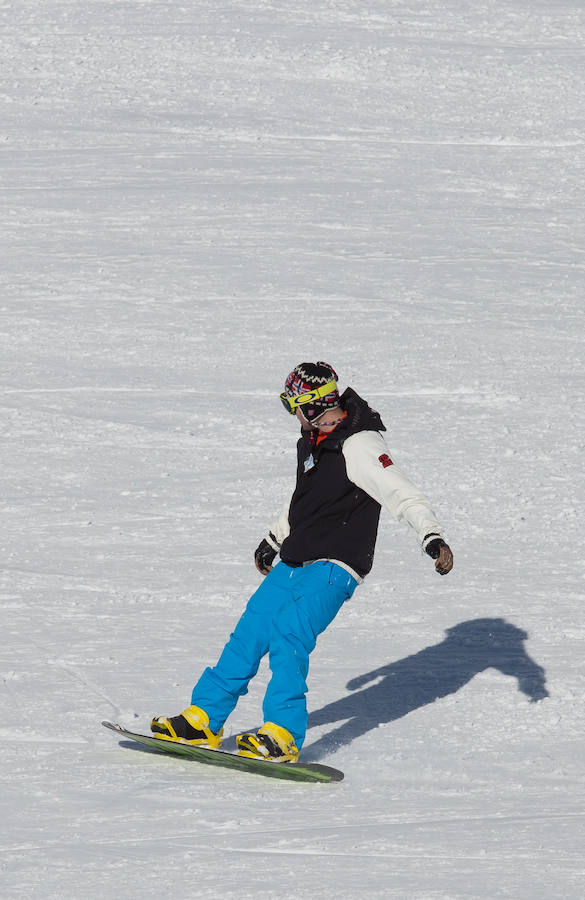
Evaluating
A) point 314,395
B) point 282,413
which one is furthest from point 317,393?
point 282,413

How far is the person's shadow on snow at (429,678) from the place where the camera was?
6473 mm

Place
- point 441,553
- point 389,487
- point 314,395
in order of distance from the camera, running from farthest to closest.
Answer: point 314,395 < point 389,487 < point 441,553

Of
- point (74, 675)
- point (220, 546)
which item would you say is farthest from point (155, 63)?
point (74, 675)

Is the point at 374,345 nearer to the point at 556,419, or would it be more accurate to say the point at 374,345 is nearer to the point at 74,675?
the point at 556,419

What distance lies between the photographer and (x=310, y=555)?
5824 mm

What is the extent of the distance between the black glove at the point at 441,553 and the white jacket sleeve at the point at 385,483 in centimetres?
4

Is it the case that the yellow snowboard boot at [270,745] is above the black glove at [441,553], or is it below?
below

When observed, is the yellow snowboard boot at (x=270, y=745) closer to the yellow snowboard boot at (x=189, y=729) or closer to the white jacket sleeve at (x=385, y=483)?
the yellow snowboard boot at (x=189, y=729)

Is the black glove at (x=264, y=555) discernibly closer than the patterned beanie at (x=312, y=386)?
No

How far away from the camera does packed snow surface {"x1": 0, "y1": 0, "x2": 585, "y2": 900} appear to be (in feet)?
16.5

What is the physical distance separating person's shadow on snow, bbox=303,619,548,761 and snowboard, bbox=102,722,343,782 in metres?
0.48

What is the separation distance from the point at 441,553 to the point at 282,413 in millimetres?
5988

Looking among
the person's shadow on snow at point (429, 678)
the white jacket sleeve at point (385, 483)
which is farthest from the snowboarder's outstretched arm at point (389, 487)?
the person's shadow on snow at point (429, 678)

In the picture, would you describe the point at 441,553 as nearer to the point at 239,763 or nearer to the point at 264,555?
the point at 264,555
